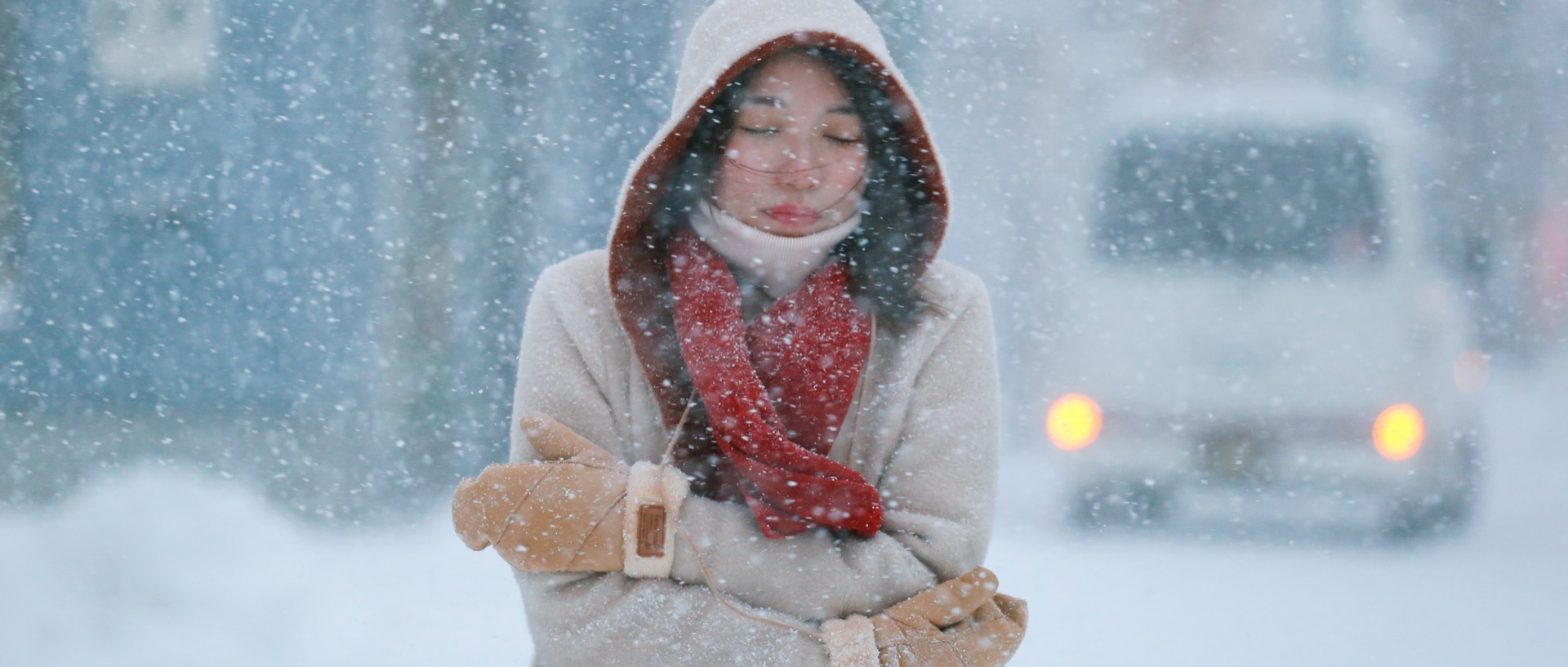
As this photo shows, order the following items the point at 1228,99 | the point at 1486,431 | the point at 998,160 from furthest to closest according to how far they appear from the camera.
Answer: the point at 998,160 < the point at 1486,431 < the point at 1228,99

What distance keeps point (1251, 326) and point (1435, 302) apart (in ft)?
2.16

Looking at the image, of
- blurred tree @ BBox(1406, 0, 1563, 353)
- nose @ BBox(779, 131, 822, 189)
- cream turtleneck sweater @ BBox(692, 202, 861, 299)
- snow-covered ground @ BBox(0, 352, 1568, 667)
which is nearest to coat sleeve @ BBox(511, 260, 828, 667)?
cream turtleneck sweater @ BBox(692, 202, 861, 299)

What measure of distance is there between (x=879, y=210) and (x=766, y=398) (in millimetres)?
346

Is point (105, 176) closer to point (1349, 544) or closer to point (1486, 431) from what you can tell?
point (1349, 544)

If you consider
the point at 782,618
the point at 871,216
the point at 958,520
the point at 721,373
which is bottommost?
the point at 782,618

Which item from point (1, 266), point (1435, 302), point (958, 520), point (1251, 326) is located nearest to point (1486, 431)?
point (1435, 302)

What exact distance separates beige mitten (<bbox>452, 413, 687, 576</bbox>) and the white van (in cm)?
301

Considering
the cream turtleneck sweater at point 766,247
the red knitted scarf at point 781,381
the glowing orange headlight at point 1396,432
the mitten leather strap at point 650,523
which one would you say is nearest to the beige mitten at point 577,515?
the mitten leather strap at point 650,523

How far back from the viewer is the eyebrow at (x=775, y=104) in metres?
1.63

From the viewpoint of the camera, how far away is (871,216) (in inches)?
67.4

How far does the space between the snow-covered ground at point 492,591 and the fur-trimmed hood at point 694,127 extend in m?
1.61

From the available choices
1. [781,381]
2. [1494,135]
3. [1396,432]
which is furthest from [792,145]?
[1494,135]

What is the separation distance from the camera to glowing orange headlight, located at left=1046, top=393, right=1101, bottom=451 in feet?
14.0

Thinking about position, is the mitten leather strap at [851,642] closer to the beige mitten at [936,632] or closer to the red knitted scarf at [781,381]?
the beige mitten at [936,632]
